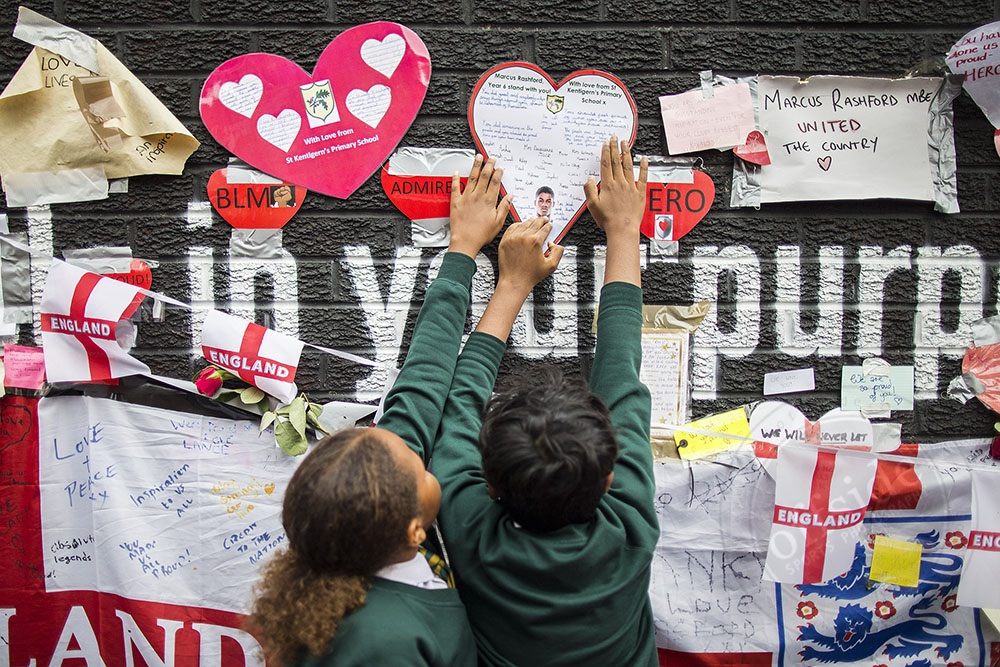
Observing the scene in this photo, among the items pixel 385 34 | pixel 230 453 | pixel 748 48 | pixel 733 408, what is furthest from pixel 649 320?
pixel 230 453

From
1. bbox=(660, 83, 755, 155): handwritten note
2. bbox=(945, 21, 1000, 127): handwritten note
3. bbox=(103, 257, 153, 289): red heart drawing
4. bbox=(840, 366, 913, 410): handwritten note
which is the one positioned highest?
bbox=(945, 21, 1000, 127): handwritten note

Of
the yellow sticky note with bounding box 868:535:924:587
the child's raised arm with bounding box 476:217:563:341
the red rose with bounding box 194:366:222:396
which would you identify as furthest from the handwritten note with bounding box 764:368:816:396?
the red rose with bounding box 194:366:222:396

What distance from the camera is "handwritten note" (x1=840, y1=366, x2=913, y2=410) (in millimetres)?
2158

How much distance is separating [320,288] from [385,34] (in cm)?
84

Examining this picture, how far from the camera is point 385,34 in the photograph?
6.68 ft

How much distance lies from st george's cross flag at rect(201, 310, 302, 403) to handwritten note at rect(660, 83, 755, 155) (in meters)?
1.40

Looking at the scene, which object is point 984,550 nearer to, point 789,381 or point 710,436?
point 789,381

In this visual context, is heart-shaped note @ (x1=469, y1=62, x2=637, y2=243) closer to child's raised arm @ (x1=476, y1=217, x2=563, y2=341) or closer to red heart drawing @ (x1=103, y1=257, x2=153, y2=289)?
child's raised arm @ (x1=476, y1=217, x2=563, y2=341)

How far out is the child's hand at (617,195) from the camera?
1.94 metres

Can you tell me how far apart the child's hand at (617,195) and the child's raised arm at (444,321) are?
0.94 feet

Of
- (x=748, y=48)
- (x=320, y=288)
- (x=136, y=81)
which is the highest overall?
(x=748, y=48)

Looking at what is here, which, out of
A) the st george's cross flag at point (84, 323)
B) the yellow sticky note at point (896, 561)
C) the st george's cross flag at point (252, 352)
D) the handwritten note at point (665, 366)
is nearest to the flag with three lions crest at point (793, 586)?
the yellow sticky note at point (896, 561)

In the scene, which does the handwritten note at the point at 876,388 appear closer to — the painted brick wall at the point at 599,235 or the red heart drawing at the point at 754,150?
the painted brick wall at the point at 599,235

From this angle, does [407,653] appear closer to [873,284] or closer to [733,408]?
[733,408]
